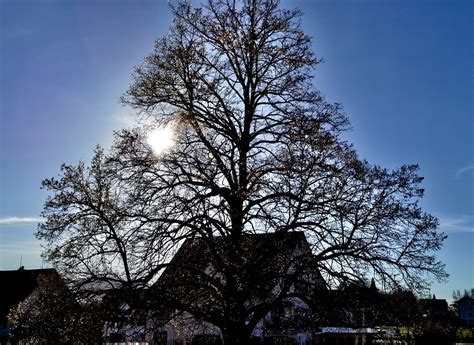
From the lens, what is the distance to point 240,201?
1539 cm

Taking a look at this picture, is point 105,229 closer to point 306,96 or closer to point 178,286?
point 178,286

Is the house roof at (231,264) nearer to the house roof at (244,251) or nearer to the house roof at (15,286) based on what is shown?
the house roof at (244,251)

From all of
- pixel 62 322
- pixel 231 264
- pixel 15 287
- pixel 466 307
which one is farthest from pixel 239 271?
pixel 466 307

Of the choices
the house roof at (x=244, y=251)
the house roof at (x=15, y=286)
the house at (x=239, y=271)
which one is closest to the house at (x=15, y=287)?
the house roof at (x=15, y=286)

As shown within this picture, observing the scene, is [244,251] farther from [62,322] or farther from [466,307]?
[466,307]

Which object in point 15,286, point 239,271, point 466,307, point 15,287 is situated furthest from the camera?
point 466,307

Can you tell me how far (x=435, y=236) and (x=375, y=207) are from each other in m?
1.82

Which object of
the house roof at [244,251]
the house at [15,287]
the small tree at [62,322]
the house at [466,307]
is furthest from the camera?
the house at [466,307]

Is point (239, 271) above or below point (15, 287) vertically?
below

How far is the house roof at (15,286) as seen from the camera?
147ft

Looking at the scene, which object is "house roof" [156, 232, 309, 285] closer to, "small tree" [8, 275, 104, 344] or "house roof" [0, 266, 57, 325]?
"small tree" [8, 275, 104, 344]

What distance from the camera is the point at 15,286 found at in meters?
46.8

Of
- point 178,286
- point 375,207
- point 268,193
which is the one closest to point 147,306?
point 178,286

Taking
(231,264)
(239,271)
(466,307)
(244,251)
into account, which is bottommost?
(239,271)
